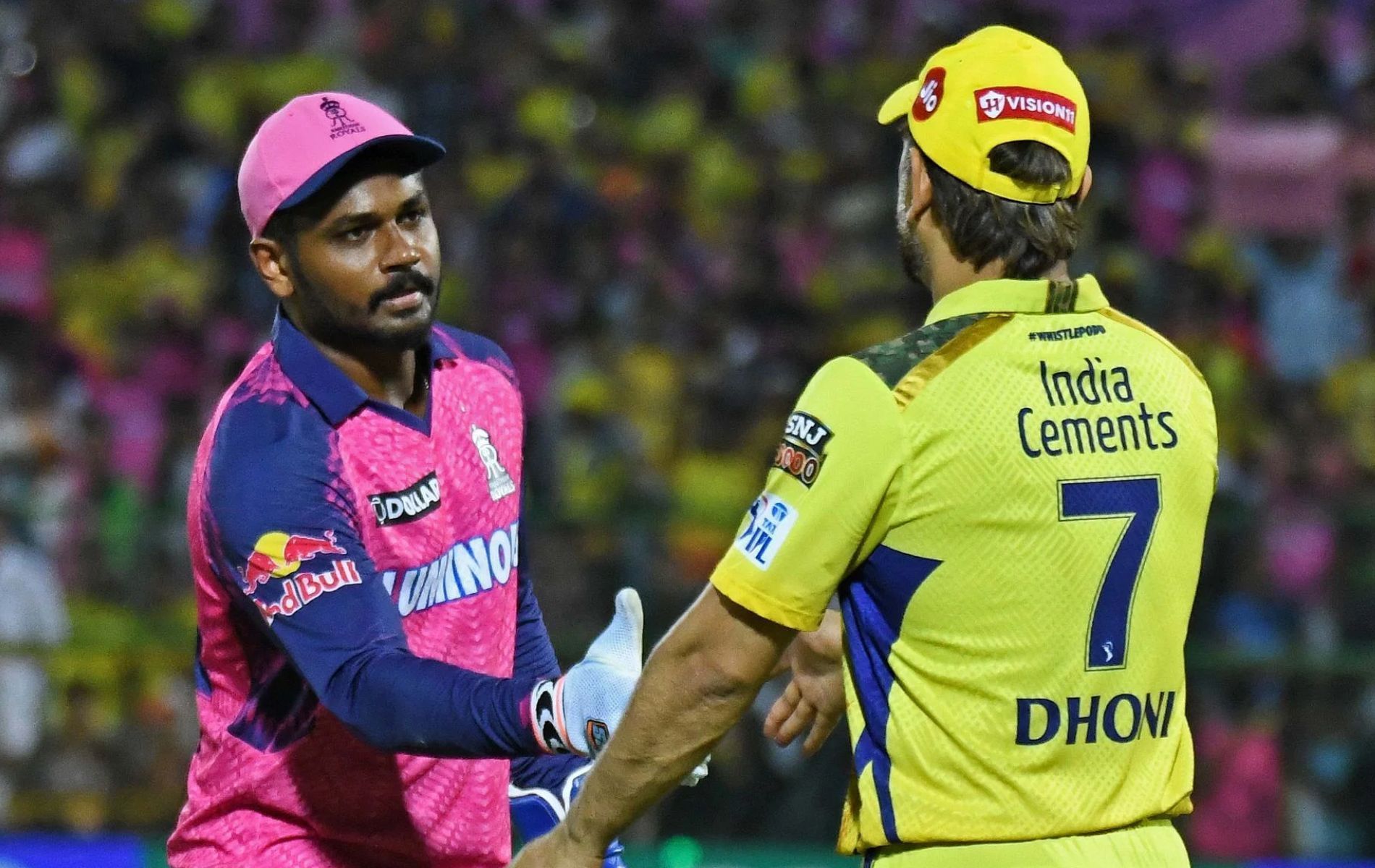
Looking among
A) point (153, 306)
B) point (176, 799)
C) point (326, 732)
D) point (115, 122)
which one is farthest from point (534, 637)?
point (115, 122)

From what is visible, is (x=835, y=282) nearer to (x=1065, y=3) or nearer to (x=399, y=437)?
(x=1065, y=3)

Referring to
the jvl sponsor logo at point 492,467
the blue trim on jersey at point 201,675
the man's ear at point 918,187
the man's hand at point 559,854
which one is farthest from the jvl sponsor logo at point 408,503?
the man's ear at point 918,187

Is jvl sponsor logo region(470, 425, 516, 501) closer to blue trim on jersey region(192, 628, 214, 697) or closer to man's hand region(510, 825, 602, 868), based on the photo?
blue trim on jersey region(192, 628, 214, 697)

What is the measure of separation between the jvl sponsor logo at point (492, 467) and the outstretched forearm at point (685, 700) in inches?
35.7

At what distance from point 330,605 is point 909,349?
3.89 feet

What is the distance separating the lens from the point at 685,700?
329 centimetres

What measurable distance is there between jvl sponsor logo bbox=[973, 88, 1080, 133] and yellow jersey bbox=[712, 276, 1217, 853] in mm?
278

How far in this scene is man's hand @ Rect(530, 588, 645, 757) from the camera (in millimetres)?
3494

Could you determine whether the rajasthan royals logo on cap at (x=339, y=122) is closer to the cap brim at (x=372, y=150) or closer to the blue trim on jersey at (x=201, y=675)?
the cap brim at (x=372, y=150)

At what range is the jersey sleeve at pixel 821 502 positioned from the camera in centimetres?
312

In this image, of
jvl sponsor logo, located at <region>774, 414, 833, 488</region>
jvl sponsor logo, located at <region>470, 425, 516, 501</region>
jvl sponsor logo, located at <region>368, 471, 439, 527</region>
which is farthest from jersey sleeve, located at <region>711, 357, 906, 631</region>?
jvl sponsor logo, located at <region>470, 425, 516, 501</region>

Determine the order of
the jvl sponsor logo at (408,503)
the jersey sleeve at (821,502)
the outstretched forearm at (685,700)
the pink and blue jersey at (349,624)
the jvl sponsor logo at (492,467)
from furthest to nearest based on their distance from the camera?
the jvl sponsor logo at (492,467), the jvl sponsor logo at (408,503), the pink and blue jersey at (349,624), the outstretched forearm at (685,700), the jersey sleeve at (821,502)

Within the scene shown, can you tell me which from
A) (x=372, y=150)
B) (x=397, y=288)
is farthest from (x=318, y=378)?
(x=372, y=150)

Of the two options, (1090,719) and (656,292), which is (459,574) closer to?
(1090,719)
